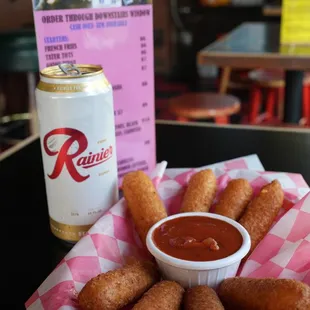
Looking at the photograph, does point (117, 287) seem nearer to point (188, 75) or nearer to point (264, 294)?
point (264, 294)

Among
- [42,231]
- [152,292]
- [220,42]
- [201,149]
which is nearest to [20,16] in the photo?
[220,42]

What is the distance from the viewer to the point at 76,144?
29.4 inches

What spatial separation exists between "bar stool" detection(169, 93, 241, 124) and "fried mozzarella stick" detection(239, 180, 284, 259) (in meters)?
1.98

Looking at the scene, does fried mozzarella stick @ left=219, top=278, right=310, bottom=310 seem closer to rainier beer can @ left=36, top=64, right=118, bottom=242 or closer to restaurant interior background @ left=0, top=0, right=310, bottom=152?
rainier beer can @ left=36, top=64, right=118, bottom=242

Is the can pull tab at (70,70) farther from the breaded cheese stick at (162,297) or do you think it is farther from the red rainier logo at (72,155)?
the breaded cheese stick at (162,297)

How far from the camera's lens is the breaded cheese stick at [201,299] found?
1.95ft

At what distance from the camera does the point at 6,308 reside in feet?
2.27

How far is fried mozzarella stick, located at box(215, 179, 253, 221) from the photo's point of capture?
2.75 feet

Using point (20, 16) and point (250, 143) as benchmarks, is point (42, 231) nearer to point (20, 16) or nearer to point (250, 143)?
point (250, 143)

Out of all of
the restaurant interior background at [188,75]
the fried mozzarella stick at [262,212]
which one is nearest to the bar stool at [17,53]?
the restaurant interior background at [188,75]

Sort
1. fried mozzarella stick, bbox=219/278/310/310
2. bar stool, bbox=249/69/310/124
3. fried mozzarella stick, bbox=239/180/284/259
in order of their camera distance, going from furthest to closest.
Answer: bar stool, bbox=249/69/310/124
fried mozzarella stick, bbox=239/180/284/259
fried mozzarella stick, bbox=219/278/310/310

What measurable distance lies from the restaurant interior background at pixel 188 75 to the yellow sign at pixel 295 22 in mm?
191

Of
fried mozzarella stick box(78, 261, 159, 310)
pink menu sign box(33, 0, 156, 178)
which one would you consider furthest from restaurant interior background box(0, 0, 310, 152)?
fried mozzarella stick box(78, 261, 159, 310)

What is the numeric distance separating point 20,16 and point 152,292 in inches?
152
